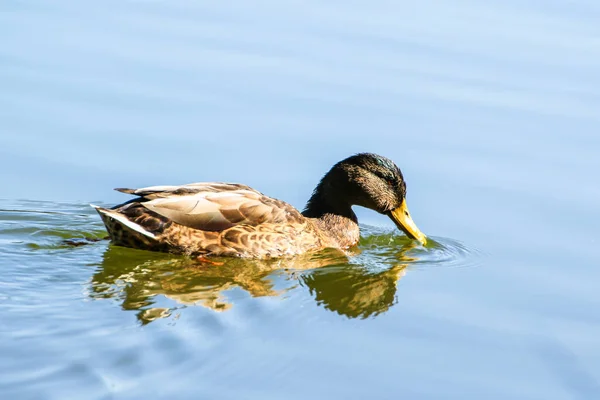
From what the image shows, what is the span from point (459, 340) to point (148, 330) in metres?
2.27

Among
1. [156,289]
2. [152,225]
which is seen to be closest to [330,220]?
[152,225]

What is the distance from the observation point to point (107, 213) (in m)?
9.33

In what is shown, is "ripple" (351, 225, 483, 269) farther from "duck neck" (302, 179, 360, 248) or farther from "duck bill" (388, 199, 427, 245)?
"duck neck" (302, 179, 360, 248)

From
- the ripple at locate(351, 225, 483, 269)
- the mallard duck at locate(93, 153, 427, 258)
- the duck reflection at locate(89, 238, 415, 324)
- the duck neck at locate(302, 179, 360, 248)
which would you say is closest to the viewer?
the duck reflection at locate(89, 238, 415, 324)

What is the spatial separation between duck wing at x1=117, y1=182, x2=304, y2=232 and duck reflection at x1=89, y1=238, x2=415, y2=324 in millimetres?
376

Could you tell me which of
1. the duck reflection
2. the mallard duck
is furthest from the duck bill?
the duck reflection

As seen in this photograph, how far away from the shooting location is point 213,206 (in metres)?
9.73

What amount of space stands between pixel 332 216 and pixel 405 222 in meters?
0.74

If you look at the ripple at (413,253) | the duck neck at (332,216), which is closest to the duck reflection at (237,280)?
the ripple at (413,253)

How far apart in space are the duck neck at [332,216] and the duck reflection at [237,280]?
1.05ft

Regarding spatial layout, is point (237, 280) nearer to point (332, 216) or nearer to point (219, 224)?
point (219, 224)

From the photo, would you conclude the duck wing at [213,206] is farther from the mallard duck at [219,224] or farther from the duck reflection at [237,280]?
the duck reflection at [237,280]

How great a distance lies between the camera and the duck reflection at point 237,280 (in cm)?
827

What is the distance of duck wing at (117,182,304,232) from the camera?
9562 millimetres
